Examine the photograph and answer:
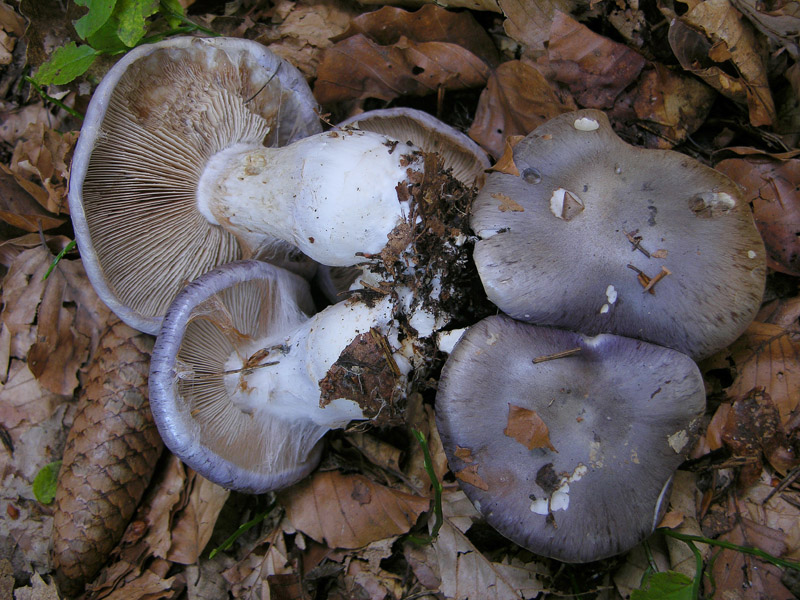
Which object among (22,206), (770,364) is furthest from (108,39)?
(770,364)

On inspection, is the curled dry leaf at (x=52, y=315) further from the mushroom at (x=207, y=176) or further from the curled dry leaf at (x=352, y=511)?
the curled dry leaf at (x=352, y=511)

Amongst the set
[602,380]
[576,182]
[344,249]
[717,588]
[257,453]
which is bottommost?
[717,588]

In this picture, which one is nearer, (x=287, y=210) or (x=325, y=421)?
(x=287, y=210)

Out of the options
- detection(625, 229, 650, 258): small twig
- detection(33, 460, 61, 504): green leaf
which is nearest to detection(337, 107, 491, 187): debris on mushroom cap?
detection(625, 229, 650, 258): small twig

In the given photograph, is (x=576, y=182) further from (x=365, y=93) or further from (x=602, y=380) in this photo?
(x=365, y=93)

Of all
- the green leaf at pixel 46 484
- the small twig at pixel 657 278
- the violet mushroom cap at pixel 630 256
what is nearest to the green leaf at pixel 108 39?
the violet mushroom cap at pixel 630 256

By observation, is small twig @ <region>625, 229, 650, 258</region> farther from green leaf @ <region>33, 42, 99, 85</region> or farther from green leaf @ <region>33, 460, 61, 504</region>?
green leaf @ <region>33, 460, 61, 504</region>

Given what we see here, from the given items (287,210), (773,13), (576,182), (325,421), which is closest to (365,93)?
(287,210)
